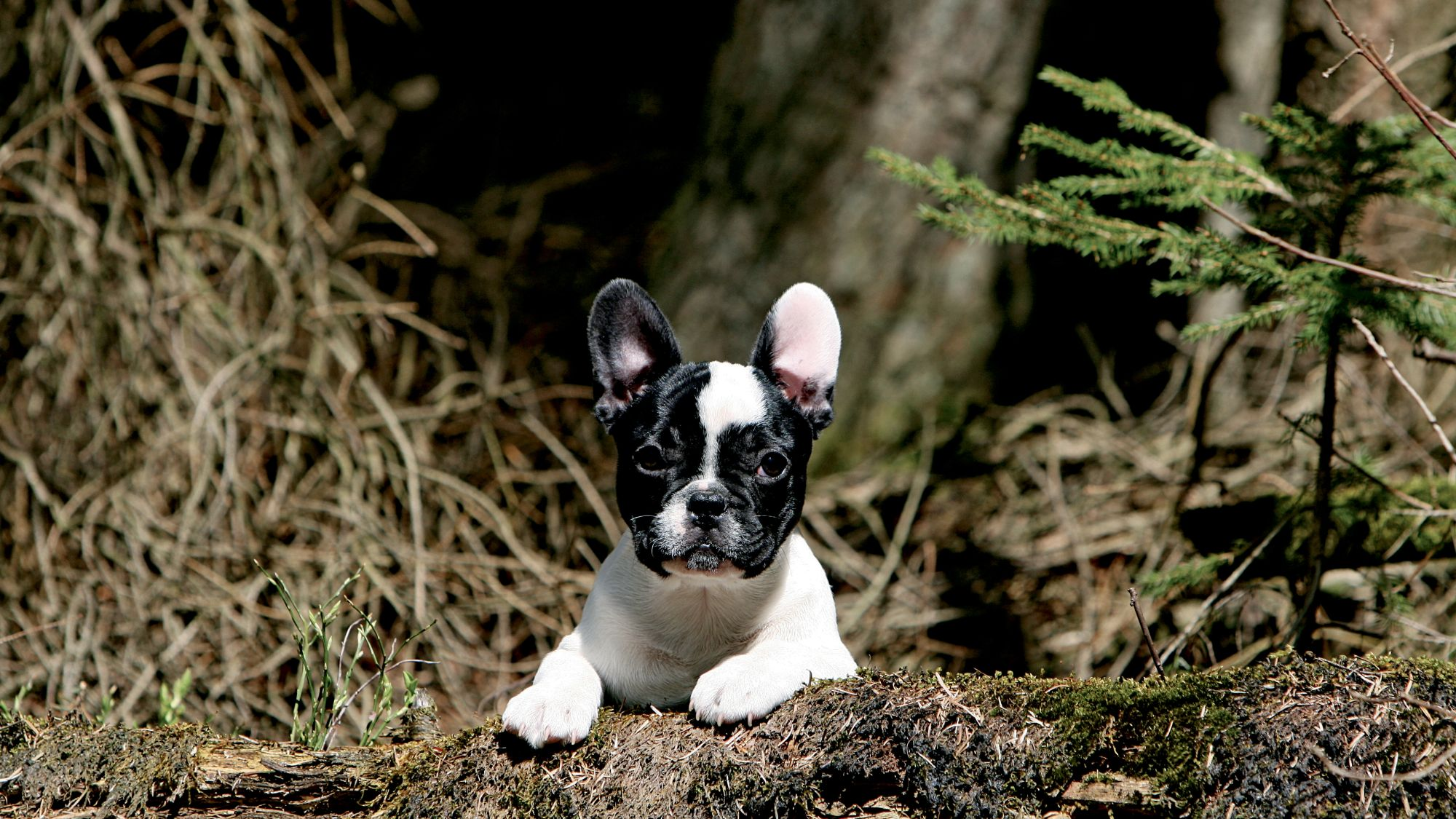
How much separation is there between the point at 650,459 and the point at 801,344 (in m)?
0.59

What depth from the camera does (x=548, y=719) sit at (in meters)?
3.04

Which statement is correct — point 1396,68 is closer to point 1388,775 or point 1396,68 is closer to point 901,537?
point 901,537

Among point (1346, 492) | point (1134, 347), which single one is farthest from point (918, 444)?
point (1346, 492)

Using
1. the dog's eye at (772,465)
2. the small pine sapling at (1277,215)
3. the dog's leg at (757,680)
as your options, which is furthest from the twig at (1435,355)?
the dog's leg at (757,680)

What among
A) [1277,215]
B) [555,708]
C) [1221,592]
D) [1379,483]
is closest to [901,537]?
[1221,592]

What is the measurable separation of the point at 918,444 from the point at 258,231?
384cm

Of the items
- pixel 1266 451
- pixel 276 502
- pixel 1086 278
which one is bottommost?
pixel 276 502

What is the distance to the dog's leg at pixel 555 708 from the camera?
9.95 ft

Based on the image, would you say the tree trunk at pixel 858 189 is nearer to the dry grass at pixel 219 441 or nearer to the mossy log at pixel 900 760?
the dry grass at pixel 219 441

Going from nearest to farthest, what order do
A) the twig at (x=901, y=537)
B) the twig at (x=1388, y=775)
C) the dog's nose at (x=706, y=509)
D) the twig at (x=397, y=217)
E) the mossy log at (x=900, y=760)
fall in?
the twig at (x=1388, y=775) < the mossy log at (x=900, y=760) < the dog's nose at (x=706, y=509) < the twig at (x=901, y=537) < the twig at (x=397, y=217)

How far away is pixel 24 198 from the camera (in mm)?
6684

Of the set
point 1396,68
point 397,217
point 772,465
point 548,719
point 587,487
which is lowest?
point 587,487

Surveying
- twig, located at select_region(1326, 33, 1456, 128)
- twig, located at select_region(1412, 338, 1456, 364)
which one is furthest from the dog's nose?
twig, located at select_region(1412, 338, 1456, 364)

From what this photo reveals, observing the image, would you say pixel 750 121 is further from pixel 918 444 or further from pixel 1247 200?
pixel 1247 200
